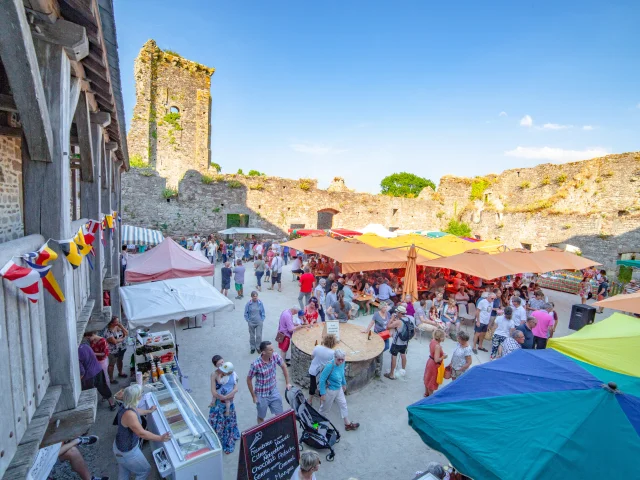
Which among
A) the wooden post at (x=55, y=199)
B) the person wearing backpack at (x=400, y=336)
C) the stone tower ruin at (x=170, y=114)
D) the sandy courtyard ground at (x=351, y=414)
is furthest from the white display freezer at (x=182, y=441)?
the stone tower ruin at (x=170, y=114)

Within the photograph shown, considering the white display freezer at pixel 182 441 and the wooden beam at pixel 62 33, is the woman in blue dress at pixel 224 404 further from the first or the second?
the wooden beam at pixel 62 33

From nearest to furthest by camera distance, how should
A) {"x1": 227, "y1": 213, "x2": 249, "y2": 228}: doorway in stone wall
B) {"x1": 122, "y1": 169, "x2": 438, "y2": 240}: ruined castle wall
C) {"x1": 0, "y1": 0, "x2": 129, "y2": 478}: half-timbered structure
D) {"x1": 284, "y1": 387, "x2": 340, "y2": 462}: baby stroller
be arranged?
{"x1": 0, "y1": 0, "x2": 129, "y2": 478}: half-timbered structure < {"x1": 284, "y1": 387, "x2": 340, "y2": 462}: baby stroller < {"x1": 122, "y1": 169, "x2": 438, "y2": 240}: ruined castle wall < {"x1": 227, "y1": 213, "x2": 249, "y2": 228}: doorway in stone wall

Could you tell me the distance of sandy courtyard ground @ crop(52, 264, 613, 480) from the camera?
4164mm

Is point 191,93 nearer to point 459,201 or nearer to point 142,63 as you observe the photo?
point 142,63

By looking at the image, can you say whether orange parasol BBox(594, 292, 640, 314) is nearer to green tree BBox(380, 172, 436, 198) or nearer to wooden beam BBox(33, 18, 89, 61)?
wooden beam BBox(33, 18, 89, 61)

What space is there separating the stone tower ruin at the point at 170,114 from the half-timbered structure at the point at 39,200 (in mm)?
18634

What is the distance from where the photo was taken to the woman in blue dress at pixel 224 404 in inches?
168

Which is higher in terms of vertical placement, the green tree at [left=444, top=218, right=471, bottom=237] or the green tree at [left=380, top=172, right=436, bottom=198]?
the green tree at [left=380, top=172, right=436, bottom=198]

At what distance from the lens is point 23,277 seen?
1924mm

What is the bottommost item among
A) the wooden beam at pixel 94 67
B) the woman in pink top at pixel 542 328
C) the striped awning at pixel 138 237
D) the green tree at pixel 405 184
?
the woman in pink top at pixel 542 328

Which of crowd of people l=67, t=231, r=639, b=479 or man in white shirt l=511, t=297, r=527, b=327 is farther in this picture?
man in white shirt l=511, t=297, r=527, b=327

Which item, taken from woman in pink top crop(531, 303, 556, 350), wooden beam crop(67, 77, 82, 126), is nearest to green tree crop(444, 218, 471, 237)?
woman in pink top crop(531, 303, 556, 350)

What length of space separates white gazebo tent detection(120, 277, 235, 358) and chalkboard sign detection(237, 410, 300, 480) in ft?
9.89

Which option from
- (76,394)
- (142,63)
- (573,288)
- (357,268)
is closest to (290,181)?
(142,63)
